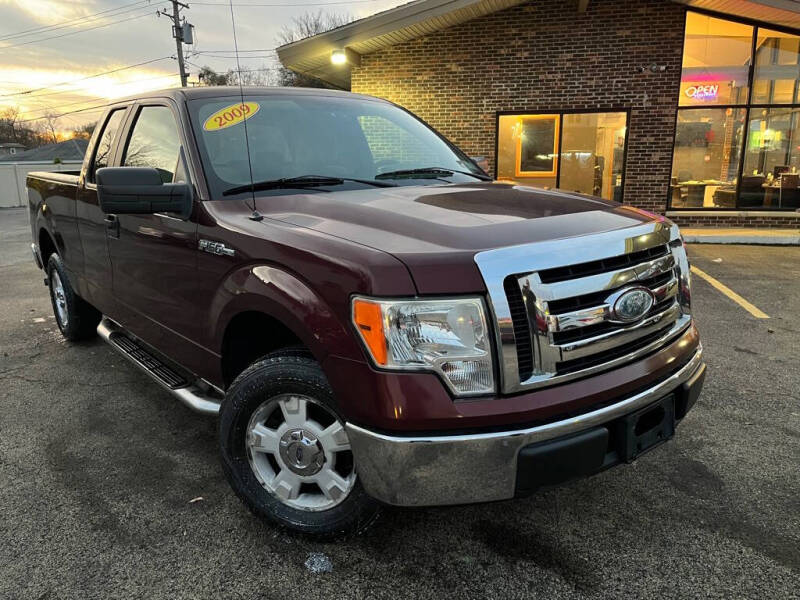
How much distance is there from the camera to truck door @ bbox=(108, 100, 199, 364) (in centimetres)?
295

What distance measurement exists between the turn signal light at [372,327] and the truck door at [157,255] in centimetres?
120

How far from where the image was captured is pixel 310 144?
3.21 m

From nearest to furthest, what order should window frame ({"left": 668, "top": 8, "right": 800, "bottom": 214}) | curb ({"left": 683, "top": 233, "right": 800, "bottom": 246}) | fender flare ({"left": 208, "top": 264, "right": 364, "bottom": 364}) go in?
fender flare ({"left": 208, "top": 264, "right": 364, "bottom": 364}) → curb ({"left": 683, "top": 233, "right": 800, "bottom": 246}) → window frame ({"left": 668, "top": 8, "right": 800, "bottom": 214})

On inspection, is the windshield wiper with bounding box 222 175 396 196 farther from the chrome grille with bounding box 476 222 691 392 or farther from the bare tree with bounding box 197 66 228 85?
the bare tree with bounding box 197 66 228 85

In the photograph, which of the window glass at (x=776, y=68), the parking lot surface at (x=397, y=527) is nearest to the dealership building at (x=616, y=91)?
the window glass at (x=776, y=68)

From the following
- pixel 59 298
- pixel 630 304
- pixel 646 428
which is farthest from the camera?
pixel 59 298

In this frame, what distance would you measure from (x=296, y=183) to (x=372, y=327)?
1260mm

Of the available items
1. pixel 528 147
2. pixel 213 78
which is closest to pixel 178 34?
pixel 213 78

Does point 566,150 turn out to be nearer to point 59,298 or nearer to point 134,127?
point 59,298

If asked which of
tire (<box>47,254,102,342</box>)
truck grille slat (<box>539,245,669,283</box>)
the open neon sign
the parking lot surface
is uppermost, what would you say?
the open neon sign

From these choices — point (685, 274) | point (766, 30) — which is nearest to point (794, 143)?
point (766, 30)

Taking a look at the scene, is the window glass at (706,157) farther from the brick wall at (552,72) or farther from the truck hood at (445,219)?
the truck hood at (445,219)

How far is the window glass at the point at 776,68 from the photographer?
1119 centimetres

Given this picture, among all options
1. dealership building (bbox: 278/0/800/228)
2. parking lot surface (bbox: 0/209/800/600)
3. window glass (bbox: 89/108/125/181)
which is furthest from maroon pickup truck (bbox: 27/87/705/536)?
dealership building (bbox: 278/0/800/228)
